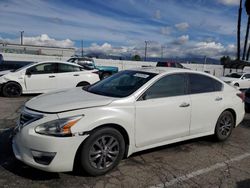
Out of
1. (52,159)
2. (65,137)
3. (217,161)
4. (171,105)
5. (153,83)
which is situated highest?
(153,83)

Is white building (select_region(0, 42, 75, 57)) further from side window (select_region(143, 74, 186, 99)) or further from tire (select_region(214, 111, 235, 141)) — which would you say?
side window (select_region(143, 74, 186, 99))

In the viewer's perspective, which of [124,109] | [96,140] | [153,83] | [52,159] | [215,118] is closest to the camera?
[52,159]

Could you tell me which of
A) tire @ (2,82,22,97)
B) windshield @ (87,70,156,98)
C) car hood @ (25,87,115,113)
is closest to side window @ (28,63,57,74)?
tire @ (2,82,22,97)

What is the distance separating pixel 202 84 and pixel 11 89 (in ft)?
25.0

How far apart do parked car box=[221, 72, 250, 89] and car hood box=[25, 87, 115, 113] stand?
14.1 m

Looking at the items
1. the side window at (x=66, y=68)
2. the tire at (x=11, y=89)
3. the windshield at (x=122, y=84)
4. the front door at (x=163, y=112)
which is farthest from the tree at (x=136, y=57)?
the front door at (x=163, y=112)

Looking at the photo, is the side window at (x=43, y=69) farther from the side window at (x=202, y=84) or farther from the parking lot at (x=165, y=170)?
the side window at (x=202, y=84)

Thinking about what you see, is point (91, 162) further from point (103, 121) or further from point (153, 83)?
point (153, 83)

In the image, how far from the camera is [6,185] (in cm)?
343

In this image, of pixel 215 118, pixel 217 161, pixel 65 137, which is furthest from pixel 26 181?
pixel 215 118

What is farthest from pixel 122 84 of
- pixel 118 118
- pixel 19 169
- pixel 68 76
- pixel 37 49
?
pixel 37 49

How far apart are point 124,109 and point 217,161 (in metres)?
1.89

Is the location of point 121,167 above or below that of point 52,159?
below

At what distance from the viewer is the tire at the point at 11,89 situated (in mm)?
10148
